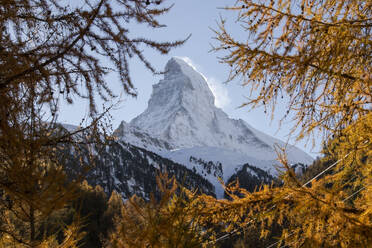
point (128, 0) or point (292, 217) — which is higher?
point (128, 0)

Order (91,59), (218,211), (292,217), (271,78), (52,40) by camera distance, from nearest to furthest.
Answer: (52,40)
(91,59)
(271,78)
(292,217)
(218,211)

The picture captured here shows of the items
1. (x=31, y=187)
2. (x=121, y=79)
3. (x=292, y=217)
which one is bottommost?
(x=292, y=217)

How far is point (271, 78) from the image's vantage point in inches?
114

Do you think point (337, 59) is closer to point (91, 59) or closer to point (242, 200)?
point (242, 200)

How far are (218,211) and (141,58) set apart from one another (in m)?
2.16

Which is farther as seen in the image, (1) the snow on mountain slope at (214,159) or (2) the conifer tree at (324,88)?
(1) the snow on mountain slope at (214,159)

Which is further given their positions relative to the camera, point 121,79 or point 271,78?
point 271,78

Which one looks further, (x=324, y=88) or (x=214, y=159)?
(x=214, y=159)

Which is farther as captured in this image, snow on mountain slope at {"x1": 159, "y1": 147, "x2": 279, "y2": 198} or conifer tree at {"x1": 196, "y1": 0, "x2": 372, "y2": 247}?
snow on mountain slope at {"x1": 159, "y1": 147, "x2": 279, "y2": 198}

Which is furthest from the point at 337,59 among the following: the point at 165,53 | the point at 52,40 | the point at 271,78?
the point at 52,40

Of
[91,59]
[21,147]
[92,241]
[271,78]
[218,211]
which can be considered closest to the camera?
[21,147]

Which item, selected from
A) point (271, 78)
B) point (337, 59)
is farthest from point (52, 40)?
point (337, 59)

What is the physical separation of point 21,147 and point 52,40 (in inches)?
40.3

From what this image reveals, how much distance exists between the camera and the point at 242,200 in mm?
3291
